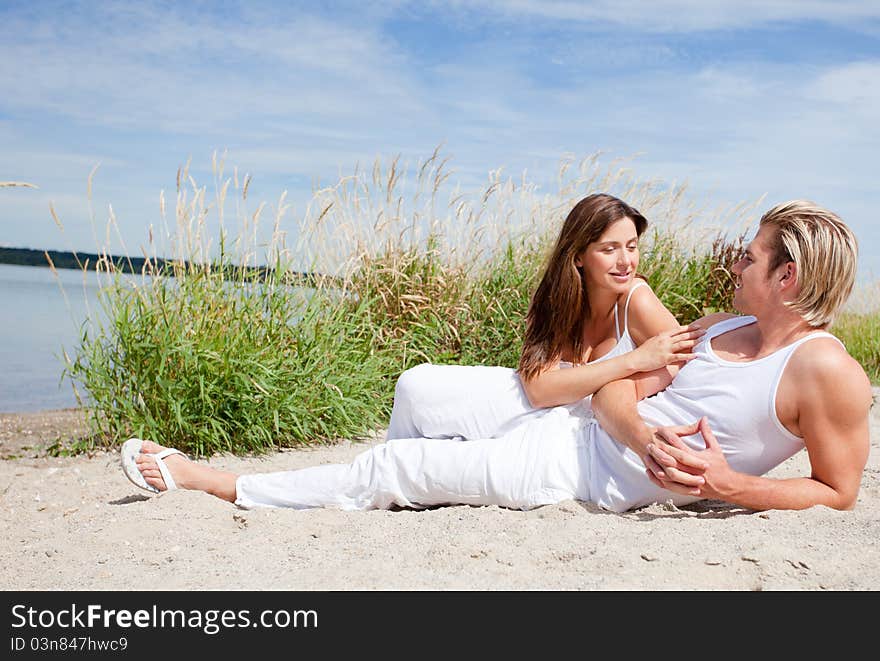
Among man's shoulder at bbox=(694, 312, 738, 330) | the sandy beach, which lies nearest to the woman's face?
man's shoulder at bbox=(694, 312, 738, 330)

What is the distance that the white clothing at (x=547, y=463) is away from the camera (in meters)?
2.43

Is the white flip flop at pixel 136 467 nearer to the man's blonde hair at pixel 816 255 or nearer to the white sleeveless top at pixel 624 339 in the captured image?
the white sleeveless top at pixel 624 339

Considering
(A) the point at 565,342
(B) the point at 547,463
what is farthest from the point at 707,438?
(A) the point at 565,342

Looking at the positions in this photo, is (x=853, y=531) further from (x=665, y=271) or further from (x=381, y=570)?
(x=665, y=271)

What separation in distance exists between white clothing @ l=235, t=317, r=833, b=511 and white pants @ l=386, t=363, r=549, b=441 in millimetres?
69

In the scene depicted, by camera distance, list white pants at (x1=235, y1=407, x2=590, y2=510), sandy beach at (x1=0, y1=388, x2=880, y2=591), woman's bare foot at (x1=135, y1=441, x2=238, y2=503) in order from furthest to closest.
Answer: woman's bare foot at (x1=135, y1=441, x2=238, y2=503) → white pants at (x1=235, y1=407, x2=590, y2=510) → sandy beach at (x1=0, y1=388, x2=880, y2=591)

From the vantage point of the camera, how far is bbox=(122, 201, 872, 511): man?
225 cm

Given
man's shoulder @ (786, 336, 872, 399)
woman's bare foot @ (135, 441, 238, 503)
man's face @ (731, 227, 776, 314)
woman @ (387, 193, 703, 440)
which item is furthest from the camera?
woman's bare foot @ (135, 441, 238, 503)

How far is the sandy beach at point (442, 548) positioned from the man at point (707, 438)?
3.5 inches

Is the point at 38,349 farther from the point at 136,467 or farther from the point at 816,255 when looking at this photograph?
the point at 816,255

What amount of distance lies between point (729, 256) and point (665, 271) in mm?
663

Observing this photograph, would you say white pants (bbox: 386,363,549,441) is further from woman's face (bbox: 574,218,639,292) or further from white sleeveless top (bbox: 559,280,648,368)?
woman's face (bbox: 574,218,639,292)

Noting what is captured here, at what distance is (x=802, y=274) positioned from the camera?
226 centimetres
